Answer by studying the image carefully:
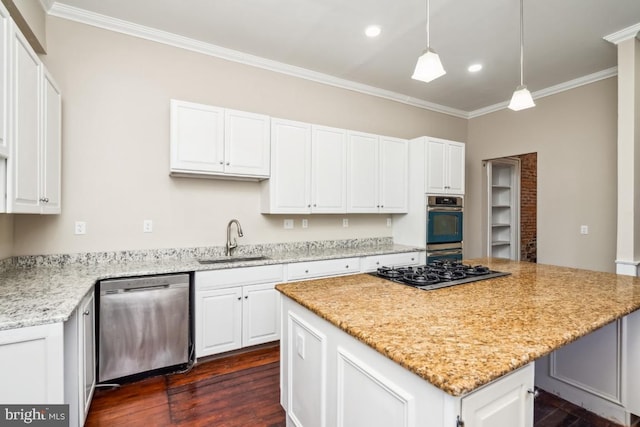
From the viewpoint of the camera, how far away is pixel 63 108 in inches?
101

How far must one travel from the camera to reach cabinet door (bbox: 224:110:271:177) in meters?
2.95

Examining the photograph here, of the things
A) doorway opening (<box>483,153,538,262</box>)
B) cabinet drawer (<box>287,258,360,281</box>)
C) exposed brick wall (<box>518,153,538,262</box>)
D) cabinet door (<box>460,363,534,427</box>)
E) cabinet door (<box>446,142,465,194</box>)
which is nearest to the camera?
cabinet door (<box>460,363,534,427</box>)

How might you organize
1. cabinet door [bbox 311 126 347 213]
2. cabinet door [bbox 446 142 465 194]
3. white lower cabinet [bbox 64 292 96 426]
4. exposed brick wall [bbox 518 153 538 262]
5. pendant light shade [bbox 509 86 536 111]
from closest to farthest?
white lower cabinet [bbox 64 292 96 426]
pendant light shade [bbox 509 86 536 111]
cabinet door [bbox 311 126 347 213]
cabinet door [bbox 446 142 465 194]
exposed brick wall [bbox 518 153 538 262]

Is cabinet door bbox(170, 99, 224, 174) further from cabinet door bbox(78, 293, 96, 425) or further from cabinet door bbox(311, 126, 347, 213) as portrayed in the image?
cabinet door bbox(78, 293, 96, 425)

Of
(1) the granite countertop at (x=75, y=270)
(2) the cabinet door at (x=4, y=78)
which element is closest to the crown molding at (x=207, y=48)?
(2) the cabinet door at (x=4, y=78)

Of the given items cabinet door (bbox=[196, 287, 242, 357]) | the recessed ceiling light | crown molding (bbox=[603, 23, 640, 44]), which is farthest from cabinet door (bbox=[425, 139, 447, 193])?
cabinet door (bbox=[196, 287, 242, 357])

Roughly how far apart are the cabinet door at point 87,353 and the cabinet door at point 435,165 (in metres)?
3.52

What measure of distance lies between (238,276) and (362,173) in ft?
6.17

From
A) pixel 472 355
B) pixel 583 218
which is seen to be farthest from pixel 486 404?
pixel 583 218

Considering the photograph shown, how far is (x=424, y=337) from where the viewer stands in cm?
110

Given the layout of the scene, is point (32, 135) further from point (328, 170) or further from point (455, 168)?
point (455, 168)

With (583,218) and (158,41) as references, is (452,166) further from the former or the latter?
(158,41)

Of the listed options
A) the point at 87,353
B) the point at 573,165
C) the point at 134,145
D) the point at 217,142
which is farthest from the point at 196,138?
the point at 573,165

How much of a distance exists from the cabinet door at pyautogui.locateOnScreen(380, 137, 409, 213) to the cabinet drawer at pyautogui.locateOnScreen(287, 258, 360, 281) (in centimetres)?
89
